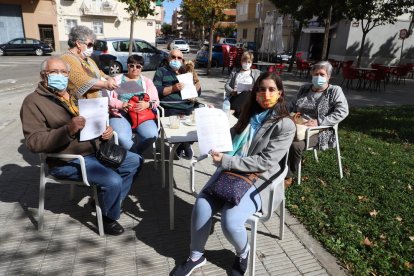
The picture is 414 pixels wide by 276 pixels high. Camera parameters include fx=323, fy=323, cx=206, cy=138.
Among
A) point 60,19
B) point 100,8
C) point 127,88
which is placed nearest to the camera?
point 127,88

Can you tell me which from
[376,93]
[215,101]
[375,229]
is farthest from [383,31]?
[375,229]

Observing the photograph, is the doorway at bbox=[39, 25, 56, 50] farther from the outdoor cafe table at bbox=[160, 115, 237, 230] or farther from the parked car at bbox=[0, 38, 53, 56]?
→ the outdoor cafe table at bbox=[160, 115, 237, 230]

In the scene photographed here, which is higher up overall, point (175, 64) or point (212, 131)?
point (175, 64)

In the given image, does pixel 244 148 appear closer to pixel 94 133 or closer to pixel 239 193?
pixel 239 193

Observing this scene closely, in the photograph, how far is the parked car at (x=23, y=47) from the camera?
957 inches

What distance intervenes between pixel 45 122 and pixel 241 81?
139 inches

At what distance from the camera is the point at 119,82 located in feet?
14.1

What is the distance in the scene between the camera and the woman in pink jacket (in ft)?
13.1

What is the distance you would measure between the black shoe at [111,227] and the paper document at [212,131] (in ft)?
4.22

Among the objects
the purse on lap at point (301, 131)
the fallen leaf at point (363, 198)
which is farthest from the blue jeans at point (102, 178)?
the fallen leaf at point (363, 198)

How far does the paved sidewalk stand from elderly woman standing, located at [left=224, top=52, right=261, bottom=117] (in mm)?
1826

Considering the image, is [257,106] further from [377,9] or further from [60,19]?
[60,19]

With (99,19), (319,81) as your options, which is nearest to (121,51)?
(319,81)

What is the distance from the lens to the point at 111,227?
3086mm
